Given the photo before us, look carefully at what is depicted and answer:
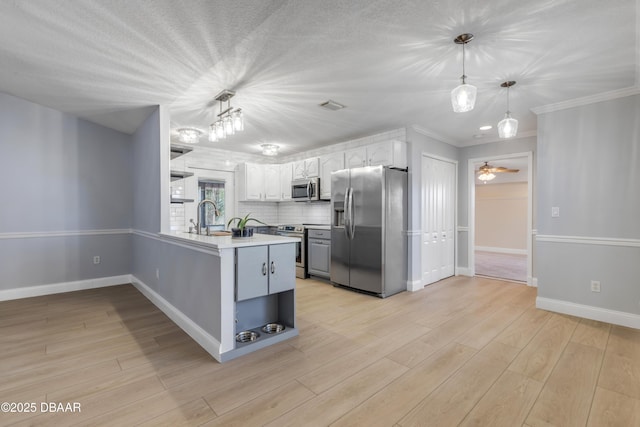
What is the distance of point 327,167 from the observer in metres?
5.10

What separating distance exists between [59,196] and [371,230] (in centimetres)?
448

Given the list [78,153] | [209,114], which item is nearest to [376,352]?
[209,114]

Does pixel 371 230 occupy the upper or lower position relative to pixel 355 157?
lower

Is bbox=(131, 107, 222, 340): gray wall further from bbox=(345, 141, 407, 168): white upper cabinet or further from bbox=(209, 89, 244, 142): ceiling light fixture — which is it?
bbox=(345, 141, 407, 168): white upper cabinet

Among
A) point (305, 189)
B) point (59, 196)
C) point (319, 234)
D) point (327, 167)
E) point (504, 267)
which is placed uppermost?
point (327, 167)

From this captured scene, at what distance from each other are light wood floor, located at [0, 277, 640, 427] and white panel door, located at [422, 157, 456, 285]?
138 cm

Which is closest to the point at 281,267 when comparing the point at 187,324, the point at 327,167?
the point at 187,324

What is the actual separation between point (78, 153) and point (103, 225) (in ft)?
3.69

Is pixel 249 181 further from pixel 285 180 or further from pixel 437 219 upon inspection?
pixel 437 219

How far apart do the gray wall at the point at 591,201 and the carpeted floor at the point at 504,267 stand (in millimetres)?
1734

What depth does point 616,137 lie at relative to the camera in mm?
3092

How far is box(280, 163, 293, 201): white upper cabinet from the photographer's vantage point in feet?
19.1

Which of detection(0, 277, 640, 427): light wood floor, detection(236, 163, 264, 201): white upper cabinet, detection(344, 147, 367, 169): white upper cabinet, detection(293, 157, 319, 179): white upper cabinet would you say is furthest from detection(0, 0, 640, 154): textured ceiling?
detection(0, 277, 640, 427): light wood floor

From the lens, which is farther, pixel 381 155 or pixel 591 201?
pixel 381 155
